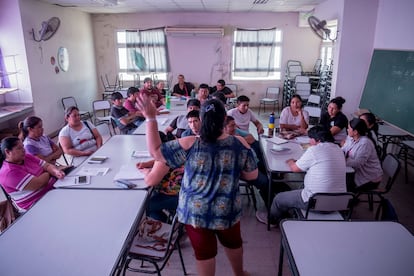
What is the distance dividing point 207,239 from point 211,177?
399 mm

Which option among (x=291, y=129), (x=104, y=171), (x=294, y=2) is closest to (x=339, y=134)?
(x=291, y=129)

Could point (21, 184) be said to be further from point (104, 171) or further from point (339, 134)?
point (339, 134)

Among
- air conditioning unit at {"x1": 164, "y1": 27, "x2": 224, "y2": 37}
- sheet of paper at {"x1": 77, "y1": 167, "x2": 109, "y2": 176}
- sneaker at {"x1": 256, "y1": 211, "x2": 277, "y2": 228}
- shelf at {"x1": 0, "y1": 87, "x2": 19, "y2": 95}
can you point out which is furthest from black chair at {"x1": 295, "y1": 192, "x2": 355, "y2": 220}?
air conditioning unit at {"x1": 164, "y1": 27, "x2": 224, "y2": 37}

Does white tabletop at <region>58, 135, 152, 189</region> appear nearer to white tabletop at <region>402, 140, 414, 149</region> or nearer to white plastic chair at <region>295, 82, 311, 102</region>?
white tabletop at <region>402, 140, 414, 149</region>

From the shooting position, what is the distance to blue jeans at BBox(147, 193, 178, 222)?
2.53m

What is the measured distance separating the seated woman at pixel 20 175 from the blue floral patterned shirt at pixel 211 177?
48.4 inches

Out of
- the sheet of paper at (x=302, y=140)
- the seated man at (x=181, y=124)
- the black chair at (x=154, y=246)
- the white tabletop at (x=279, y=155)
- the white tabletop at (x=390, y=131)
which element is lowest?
the black chair at (x=154, y=246)

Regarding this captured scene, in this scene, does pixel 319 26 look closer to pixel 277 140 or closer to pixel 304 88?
pixel 304 88

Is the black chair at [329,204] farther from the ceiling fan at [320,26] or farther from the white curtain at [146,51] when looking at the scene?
the white curtain at [146,51]

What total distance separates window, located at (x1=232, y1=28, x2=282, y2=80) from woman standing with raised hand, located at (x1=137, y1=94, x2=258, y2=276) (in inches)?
290

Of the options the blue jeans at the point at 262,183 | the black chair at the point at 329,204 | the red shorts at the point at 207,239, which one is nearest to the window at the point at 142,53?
the blue jeans at the point at 262,183

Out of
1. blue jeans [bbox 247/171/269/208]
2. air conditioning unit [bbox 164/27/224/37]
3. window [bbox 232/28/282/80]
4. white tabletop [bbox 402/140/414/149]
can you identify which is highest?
air conditioning unit [bbox 164/27/224/37]

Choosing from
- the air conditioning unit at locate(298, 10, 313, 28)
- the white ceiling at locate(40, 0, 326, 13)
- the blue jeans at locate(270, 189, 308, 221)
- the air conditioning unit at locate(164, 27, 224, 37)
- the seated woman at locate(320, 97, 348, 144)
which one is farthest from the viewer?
the air conditioning unit at locate(164, 27, 224, 37)

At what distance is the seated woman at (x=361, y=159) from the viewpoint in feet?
9.36
